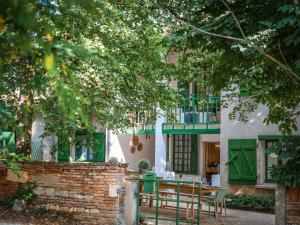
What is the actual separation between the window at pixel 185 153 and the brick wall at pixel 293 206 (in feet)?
35.6

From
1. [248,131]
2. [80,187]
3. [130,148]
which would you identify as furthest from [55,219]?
[130,148]

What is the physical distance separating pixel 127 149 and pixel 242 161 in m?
7.51

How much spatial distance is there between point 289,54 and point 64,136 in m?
6.23

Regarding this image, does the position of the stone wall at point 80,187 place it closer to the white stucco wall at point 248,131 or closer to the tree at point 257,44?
the tree at point 257,44

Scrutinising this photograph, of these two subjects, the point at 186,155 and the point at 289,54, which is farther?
the point at 186,155

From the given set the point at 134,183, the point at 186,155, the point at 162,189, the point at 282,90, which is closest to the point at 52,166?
the point at 134,183

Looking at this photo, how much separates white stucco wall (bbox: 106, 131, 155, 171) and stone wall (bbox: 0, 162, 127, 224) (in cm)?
1009

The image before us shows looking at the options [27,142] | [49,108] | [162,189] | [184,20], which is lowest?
[162,189]

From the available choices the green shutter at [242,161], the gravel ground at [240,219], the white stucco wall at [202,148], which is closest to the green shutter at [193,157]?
the white stucco wall at [202,148]

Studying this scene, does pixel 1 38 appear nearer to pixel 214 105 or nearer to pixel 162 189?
pixel 162 189

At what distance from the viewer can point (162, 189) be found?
41.6 feet

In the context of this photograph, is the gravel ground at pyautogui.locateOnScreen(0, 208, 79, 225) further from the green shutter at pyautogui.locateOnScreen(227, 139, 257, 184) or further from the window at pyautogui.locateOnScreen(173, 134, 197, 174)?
the window at pyautogui.locateOnScreen(173, 134, 197, 174)

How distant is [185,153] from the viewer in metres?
20.7

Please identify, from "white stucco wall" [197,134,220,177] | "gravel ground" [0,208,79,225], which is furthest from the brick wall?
"white stucco wall" [197,134,220,177]
